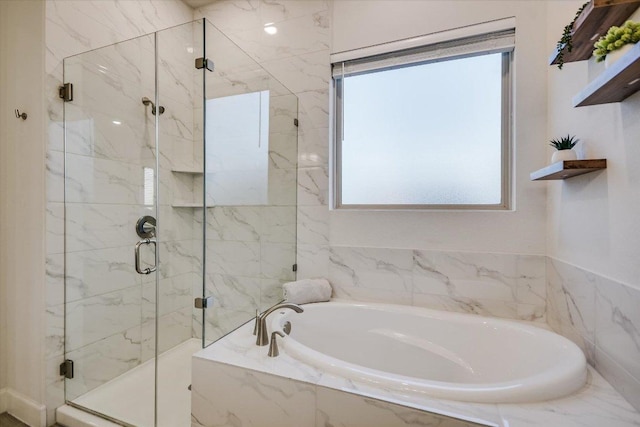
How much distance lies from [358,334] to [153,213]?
1496 millimetres

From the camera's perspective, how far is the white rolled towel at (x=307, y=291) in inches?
76.5

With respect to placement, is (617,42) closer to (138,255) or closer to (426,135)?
(426,135)

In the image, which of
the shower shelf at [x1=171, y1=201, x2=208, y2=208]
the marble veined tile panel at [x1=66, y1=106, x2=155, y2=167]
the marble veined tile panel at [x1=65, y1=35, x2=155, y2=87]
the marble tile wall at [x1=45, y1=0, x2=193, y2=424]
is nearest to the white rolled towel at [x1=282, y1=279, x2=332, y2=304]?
the marble tile wall at [x1=45, y1=0, x2=193, y2=424]

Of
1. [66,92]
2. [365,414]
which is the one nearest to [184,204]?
[66,92]

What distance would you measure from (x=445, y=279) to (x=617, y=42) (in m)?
1.37

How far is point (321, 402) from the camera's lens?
42.6 inches

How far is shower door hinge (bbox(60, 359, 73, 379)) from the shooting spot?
5.41ft

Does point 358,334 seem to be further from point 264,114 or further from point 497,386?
point 264,114

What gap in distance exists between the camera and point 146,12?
2141mm

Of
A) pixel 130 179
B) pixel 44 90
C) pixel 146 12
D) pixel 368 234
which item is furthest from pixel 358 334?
pixel 146 12

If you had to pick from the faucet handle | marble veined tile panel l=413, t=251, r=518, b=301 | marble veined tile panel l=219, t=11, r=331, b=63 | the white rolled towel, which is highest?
marble veined tile panel l=219, t=11, r=331, b=63

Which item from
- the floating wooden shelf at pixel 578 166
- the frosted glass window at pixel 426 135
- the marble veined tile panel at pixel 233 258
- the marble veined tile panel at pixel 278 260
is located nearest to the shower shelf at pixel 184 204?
the marble veined tile panel at pixel 233 258

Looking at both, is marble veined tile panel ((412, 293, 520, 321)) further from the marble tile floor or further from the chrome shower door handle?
the marble tile floor

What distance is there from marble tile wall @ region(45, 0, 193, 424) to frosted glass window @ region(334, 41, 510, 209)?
1.18 meters
